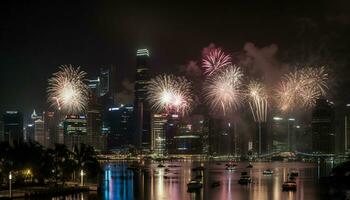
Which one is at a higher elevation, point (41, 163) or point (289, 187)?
point (41, 163)

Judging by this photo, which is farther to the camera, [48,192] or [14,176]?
[14,176]

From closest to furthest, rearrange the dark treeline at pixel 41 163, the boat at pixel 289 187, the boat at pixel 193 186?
the dark treeline at pixel 41 163 → the boat at pixel 193 186 → the boat at pixel 289 187

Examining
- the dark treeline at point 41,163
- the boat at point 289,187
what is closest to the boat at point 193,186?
the boat at point 289,187

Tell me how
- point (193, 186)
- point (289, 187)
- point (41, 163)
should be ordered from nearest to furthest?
1. point (41, 163)
2. point (193, 186)
3. point (289, 187)

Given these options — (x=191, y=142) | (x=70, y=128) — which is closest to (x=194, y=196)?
(x=70, y=128)

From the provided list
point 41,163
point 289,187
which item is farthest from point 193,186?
point 41,163

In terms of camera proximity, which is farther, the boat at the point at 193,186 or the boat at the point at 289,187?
the boat at the point at 289,187

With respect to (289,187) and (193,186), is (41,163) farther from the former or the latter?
(289,187)

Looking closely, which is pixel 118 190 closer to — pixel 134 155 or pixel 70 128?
pixel 70 128

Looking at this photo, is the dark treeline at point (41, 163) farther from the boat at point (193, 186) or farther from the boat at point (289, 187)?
the boat at point (289, 187)
